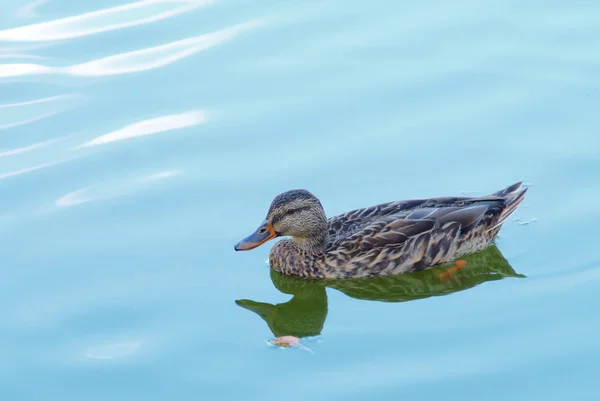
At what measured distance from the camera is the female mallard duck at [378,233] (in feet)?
32.8

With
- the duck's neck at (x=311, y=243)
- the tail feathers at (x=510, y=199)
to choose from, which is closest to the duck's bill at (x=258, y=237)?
the duck's neck at (x=311, y=243)

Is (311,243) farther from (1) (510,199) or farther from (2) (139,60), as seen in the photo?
(2) (139,60)

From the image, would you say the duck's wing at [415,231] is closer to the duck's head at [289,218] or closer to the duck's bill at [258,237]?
the duck's head at [289,218]

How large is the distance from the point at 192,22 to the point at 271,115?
251 centimetres

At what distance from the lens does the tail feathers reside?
1034 centimetres

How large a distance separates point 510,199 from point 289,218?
2118mm

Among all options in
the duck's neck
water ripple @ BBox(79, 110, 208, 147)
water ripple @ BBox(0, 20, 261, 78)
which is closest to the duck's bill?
the duck's neck

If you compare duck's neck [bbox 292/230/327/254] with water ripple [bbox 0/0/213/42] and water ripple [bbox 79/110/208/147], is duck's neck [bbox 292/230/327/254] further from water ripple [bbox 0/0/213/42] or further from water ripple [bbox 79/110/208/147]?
water ripple [bbox 0/0/213/42]

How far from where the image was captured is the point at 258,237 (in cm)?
988

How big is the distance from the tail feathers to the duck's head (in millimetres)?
1686

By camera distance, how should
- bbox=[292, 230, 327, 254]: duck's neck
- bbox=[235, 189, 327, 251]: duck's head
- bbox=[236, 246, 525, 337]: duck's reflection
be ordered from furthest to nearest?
bbox=[292, 230, 327, 254]: duck's neck
bbox=[235, 189, 327, 251]: duck's head
bbox=[236, 246, 525, 337]: duck's reflection

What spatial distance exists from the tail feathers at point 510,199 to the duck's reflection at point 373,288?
1.00 feet

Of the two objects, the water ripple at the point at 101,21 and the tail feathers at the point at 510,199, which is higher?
the water ripple at the point at 101,21

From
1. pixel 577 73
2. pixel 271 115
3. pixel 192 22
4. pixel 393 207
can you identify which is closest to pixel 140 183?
pixel 271 115
